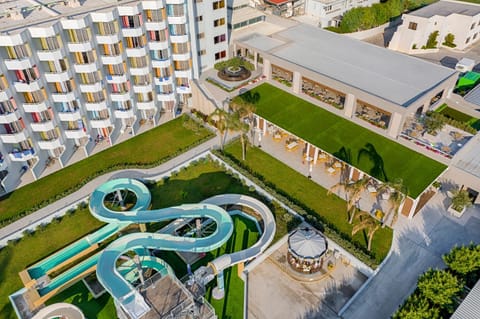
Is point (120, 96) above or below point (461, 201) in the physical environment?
above

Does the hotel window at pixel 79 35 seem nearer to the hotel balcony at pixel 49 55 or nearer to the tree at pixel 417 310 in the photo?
the hotel balcony at pixel 49 55

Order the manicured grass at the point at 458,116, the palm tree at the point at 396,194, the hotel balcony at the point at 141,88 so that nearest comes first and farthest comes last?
the palm tree at the point at 396,194
the manicured grass at the point at 458,116
the hotel balcony at the point at 141,88

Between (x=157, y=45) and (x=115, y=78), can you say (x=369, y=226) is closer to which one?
(x=157, y=45)

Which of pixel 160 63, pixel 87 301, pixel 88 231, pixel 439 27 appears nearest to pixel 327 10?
pixel 439 27

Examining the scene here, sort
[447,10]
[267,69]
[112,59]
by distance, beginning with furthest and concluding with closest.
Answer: [447,10]
[267,69]
[112,59]

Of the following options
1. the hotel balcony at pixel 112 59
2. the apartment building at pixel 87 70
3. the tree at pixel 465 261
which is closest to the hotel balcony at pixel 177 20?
the apartment building at pixel 87 70

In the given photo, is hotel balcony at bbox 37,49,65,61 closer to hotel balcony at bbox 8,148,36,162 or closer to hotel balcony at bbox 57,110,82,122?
hotel balcony at bbox 57,110,82,122

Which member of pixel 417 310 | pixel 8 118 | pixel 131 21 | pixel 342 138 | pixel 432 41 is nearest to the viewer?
pixel 417 310
